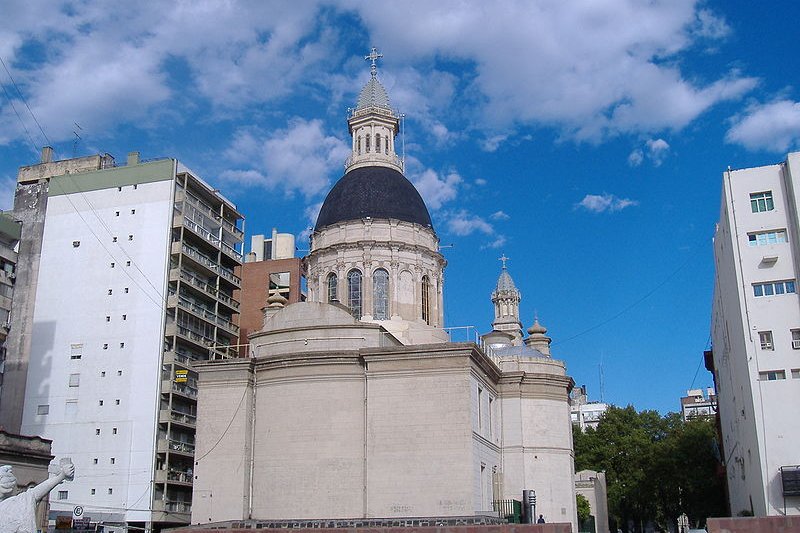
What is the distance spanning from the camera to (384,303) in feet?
143

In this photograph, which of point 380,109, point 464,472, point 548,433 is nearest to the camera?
point 464,472

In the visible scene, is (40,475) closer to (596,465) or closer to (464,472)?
(464,472)

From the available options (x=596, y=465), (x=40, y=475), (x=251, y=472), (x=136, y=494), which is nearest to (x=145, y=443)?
(x=136, y=494)

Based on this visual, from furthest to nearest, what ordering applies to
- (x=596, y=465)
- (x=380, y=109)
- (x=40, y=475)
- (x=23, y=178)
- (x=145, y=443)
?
(x=596, y=465) → (x=23, y=178) → (x=380, y=109) → (x=145, y=443) → (x=40, y=475)

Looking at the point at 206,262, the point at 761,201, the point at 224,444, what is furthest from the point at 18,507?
the point at 206,262

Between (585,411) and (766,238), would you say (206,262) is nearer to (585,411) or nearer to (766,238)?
(766,238)

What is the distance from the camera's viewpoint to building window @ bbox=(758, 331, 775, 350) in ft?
119

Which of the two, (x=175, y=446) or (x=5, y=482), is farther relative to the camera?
(x=175, y=446)

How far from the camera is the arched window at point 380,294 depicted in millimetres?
43406

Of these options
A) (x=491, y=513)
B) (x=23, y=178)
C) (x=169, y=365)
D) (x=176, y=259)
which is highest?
(x=23, y=178)

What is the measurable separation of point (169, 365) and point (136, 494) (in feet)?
23.7

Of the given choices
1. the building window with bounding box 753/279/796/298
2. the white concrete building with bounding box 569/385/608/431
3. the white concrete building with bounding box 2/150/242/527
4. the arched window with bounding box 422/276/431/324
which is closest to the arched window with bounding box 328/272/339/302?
the arched window with bounding box 422/276/431/324

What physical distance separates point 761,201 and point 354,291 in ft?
66.1

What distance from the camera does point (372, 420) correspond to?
34.3m
